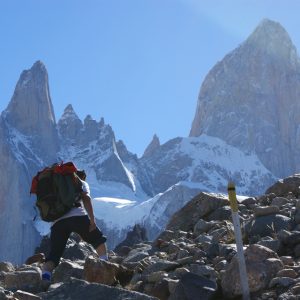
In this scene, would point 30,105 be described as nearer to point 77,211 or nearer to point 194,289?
point 77,211

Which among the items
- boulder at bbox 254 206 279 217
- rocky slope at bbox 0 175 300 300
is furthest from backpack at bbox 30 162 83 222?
boulder at bbox 254 206 279 217

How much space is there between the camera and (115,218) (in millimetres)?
170375

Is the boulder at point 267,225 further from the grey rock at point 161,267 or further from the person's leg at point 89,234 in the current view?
the person's leg at point 89,234

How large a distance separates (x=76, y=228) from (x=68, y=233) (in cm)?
14

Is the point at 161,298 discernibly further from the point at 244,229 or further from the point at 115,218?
the point at 115,218

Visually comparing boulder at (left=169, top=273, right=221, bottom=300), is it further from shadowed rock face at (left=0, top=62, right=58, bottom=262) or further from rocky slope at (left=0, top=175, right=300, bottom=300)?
shadowed rock face at (left=0, top=62, right=58, bottom=262)

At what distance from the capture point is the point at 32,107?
190625 millimetres

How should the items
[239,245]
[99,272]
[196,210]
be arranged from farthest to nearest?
[196,210]
[99,272]
[239,245]

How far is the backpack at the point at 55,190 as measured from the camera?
21.2 feet

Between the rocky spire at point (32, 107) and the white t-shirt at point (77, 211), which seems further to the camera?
the rocky spire at point (32, 107)

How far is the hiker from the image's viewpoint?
666 centimetres

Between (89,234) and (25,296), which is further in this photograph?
(89,234)

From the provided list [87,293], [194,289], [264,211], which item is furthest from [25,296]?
[264,211]

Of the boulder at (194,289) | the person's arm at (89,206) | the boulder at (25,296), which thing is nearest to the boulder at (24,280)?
the person's arm at (89,206)
